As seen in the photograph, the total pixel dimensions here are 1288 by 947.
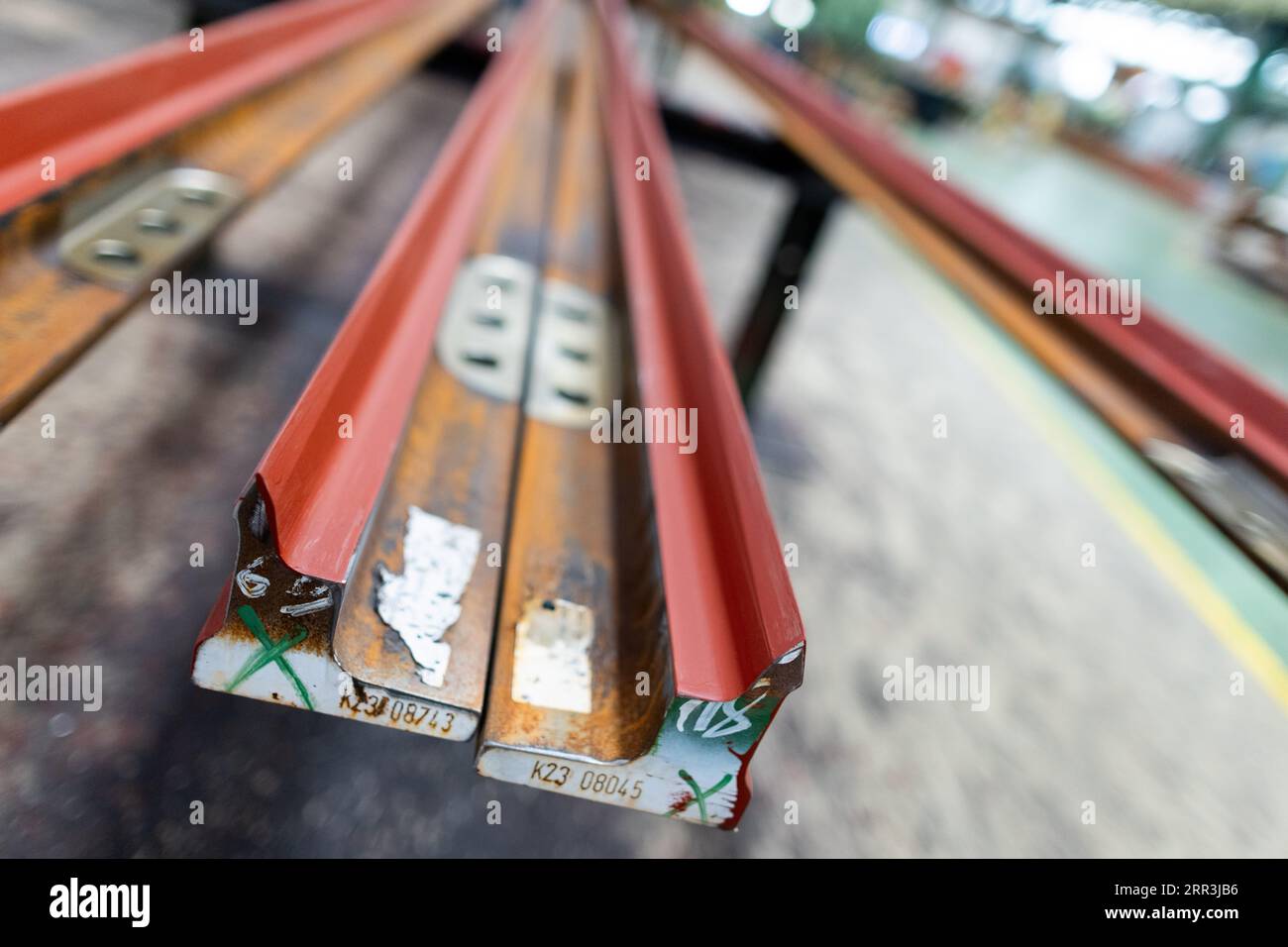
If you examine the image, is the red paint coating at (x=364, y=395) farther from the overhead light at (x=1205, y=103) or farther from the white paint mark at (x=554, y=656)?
the overhead light at (x=1205, y=103)

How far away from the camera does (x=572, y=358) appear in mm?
1347

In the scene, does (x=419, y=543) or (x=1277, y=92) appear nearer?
(x=419, y=543)

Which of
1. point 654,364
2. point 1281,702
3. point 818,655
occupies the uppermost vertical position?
point 654,364

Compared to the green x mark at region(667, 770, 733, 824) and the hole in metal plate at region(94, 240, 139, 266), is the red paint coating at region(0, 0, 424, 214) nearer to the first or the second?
the hole in metal plate at region(94, 240, 139, 266)

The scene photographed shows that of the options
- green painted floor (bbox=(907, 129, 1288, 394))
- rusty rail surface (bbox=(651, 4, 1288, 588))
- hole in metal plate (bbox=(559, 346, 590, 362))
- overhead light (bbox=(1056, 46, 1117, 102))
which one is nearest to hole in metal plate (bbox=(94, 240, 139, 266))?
hole in metal plate (bbox=(559, 346, 590, 362))

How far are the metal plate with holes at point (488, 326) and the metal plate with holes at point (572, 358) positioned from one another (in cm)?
4

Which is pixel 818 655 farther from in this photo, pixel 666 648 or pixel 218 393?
pixel 218 393

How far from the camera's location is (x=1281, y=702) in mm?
2285

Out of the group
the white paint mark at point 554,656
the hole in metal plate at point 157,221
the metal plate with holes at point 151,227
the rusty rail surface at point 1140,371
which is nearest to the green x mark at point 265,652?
the white paint mark at point 554,656

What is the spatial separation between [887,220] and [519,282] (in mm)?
823

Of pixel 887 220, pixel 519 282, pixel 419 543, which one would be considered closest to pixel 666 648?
pixel 419 543

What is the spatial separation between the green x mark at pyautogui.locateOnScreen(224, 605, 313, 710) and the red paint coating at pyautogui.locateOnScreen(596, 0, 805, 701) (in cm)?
33

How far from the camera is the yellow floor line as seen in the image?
8.14 feet

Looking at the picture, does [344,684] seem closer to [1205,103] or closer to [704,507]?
[704,507]
